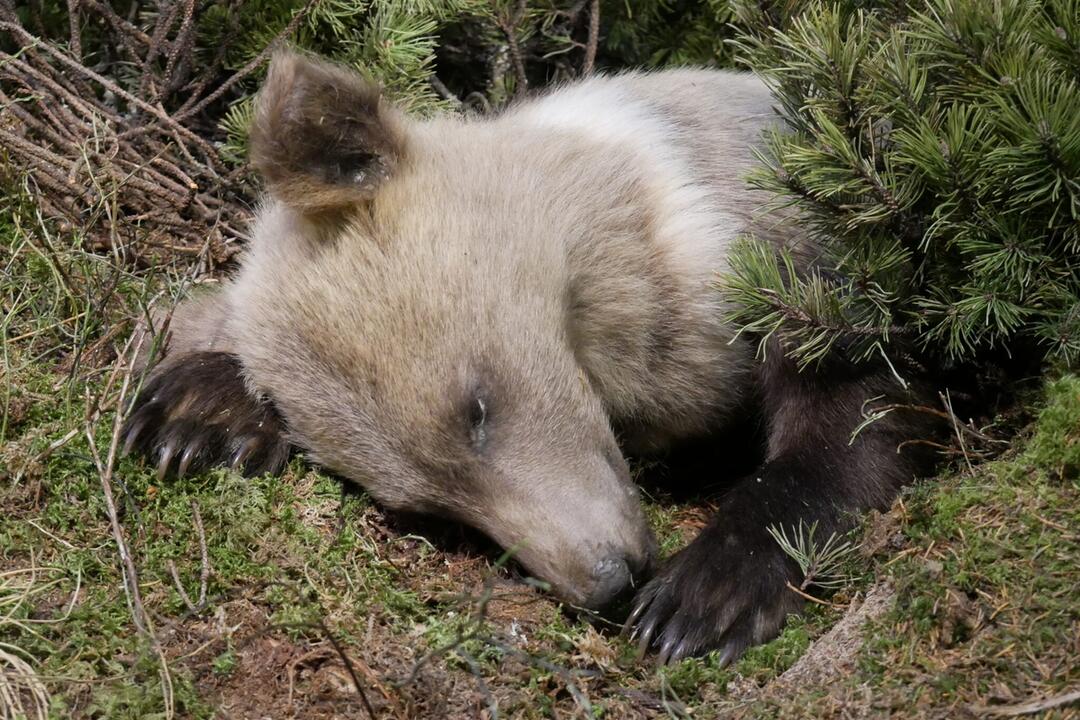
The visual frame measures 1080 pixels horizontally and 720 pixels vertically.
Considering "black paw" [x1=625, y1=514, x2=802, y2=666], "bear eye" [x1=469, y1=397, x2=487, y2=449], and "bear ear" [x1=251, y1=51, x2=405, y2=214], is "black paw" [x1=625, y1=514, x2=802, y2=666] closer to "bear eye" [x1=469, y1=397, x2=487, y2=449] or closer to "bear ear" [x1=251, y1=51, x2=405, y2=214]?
"bear eye" [x1=469, y1=397, x2=487, y2=449]

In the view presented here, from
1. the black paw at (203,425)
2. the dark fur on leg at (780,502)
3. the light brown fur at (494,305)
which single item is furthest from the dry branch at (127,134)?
the dark fur on leg at (780,502)

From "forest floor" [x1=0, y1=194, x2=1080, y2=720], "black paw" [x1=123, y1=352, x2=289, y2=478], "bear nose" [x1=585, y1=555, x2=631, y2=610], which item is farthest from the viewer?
"black paw" [x1=123, y1=352, x2=289, y2=478]

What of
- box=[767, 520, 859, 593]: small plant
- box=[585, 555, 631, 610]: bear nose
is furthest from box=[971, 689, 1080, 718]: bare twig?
box=[585, 555, 631, 610]: bear nose

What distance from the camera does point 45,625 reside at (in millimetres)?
3324

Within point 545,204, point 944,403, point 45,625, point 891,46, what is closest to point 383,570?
point 45,625

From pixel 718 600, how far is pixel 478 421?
0.87 m

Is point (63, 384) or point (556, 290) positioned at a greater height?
point (556, 290)

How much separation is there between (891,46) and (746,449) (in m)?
1.70

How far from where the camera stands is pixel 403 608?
3.58m

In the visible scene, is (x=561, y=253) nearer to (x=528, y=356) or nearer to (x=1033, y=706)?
(x=528, y=356)

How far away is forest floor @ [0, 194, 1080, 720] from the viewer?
2.93 metres

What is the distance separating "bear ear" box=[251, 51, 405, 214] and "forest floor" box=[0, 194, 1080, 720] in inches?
39.2

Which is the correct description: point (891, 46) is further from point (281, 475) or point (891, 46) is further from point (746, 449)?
point (281, 475)

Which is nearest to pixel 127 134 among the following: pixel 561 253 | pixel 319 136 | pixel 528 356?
pixel 319 136
